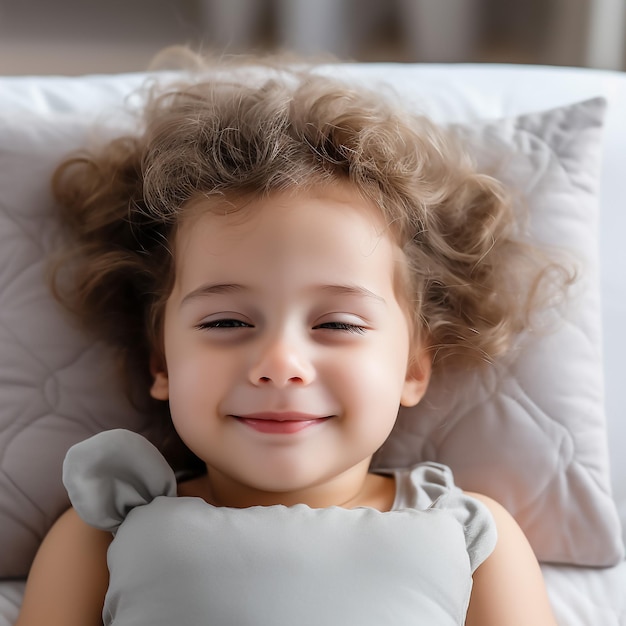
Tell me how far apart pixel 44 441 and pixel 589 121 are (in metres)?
0.81

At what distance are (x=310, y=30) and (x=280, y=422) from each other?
1.22 m

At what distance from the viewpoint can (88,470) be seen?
2.96ft

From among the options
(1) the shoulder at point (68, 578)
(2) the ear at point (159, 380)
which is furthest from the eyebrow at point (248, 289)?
(1) the shoulder at point (68, 578)

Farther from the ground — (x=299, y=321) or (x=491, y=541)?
(x=299, y=321)

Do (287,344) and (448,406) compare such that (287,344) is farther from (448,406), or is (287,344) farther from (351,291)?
(448,406)

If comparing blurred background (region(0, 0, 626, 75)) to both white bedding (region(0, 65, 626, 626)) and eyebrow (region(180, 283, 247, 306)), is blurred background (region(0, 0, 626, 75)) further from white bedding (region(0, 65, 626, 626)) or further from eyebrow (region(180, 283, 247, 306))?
eyebrow (region(180, 283, 247, 306))

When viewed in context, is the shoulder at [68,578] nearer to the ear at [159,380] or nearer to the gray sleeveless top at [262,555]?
the gray sleeveless top at [262,555]

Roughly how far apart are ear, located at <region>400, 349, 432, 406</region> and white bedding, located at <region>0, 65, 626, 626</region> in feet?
0.79

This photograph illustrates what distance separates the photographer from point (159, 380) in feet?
3.39

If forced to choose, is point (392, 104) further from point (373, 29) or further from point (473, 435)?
point (373, 29)

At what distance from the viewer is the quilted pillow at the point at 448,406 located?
3.40 feet

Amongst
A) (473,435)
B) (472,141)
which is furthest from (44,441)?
(472,141)

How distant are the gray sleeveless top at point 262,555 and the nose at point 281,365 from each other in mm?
131

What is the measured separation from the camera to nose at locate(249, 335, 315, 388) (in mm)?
A: 852
